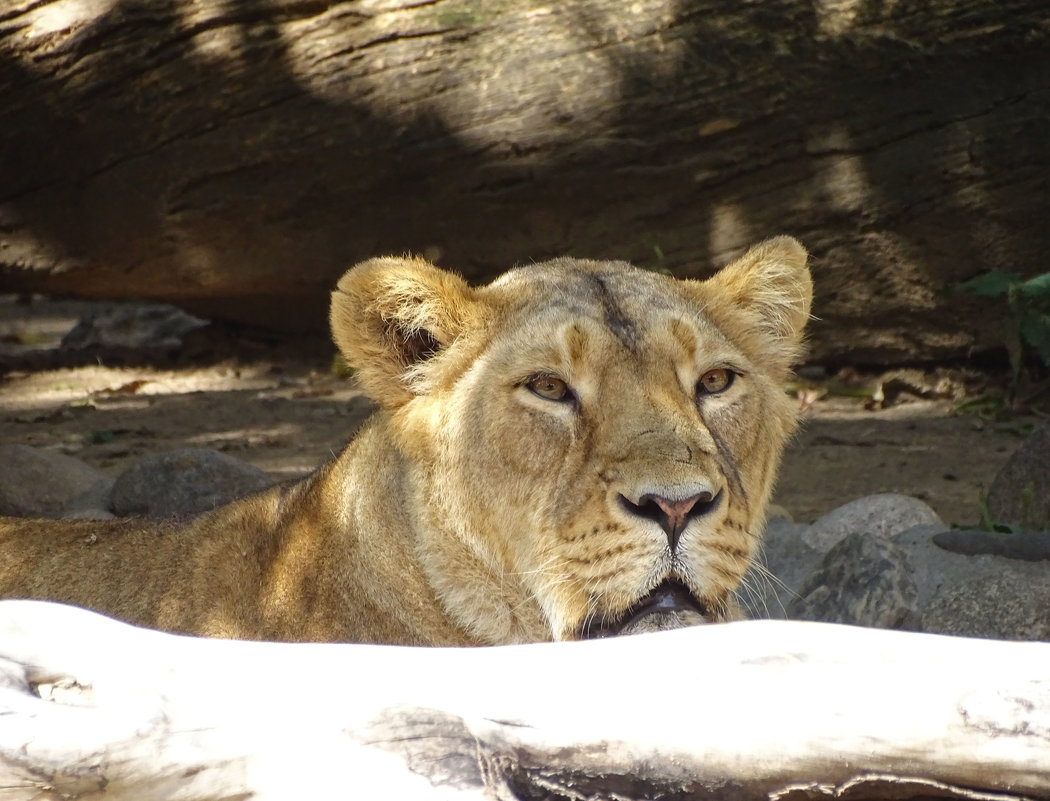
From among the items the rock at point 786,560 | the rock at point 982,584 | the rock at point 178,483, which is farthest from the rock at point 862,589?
the rock at point 178,483

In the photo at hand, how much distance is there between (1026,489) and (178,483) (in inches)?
150

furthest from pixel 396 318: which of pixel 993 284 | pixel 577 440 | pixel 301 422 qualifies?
pixel 993 284

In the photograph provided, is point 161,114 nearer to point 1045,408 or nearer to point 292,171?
point 292,171

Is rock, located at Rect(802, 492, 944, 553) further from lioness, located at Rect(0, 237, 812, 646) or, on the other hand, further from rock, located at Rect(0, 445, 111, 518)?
rock, located at Rect(0, 445, 111, 518)

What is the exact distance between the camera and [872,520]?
609cm

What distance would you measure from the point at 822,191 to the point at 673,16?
1.44 metres

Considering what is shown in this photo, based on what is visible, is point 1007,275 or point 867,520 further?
point 1007,275

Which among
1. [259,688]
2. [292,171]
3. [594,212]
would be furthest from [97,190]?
[259,688]

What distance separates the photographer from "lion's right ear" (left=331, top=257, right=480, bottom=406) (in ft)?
11.8

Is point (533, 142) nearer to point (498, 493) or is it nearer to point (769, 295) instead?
point (769, 295)

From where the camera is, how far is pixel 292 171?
26.8 ft

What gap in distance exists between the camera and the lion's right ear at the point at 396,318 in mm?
3592

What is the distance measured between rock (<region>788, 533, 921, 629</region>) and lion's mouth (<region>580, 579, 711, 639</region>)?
75.1 inches

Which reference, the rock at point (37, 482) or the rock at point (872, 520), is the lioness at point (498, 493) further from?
the rock at point (37, 482)
